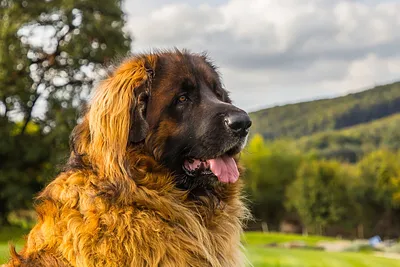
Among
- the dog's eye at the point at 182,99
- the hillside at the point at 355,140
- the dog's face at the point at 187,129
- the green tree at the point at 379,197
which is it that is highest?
the hillside at the point at 355,140

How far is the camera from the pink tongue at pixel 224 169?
13.8 ft

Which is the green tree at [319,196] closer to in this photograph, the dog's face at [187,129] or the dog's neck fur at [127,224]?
Answer: the dog's face at [187,129]

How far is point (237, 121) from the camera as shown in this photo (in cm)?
408

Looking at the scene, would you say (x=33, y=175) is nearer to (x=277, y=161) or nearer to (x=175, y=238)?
(x=175, y=238)

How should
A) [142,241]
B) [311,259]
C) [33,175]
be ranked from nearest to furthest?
[142,241]
[311,259]
[33,175]

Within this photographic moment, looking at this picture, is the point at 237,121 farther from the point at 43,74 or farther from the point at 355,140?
the point at 355,140

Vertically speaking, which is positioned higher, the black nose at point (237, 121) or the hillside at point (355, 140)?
the hillside at point (355, 140)

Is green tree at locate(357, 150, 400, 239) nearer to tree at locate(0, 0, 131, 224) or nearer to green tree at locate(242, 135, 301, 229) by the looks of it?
green tree at locate(242, 135, 301, 229)

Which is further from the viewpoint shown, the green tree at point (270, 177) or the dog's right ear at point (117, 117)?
the green tree at point (270, 177)

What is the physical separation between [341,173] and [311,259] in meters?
48.5

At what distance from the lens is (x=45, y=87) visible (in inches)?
1168

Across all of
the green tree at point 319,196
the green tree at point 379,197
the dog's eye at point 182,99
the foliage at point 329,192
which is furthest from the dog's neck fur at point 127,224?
the green tree at point 379,197

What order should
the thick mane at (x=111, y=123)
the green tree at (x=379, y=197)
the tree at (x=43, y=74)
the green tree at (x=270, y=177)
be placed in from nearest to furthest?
the thick mane at (x=111, y=123) → the tree at (x=43, y=74) → the green tree at (x=379, y=197) → the green tree at (x=270, y=177)

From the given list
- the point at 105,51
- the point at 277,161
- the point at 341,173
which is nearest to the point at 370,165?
the point at 341,173
